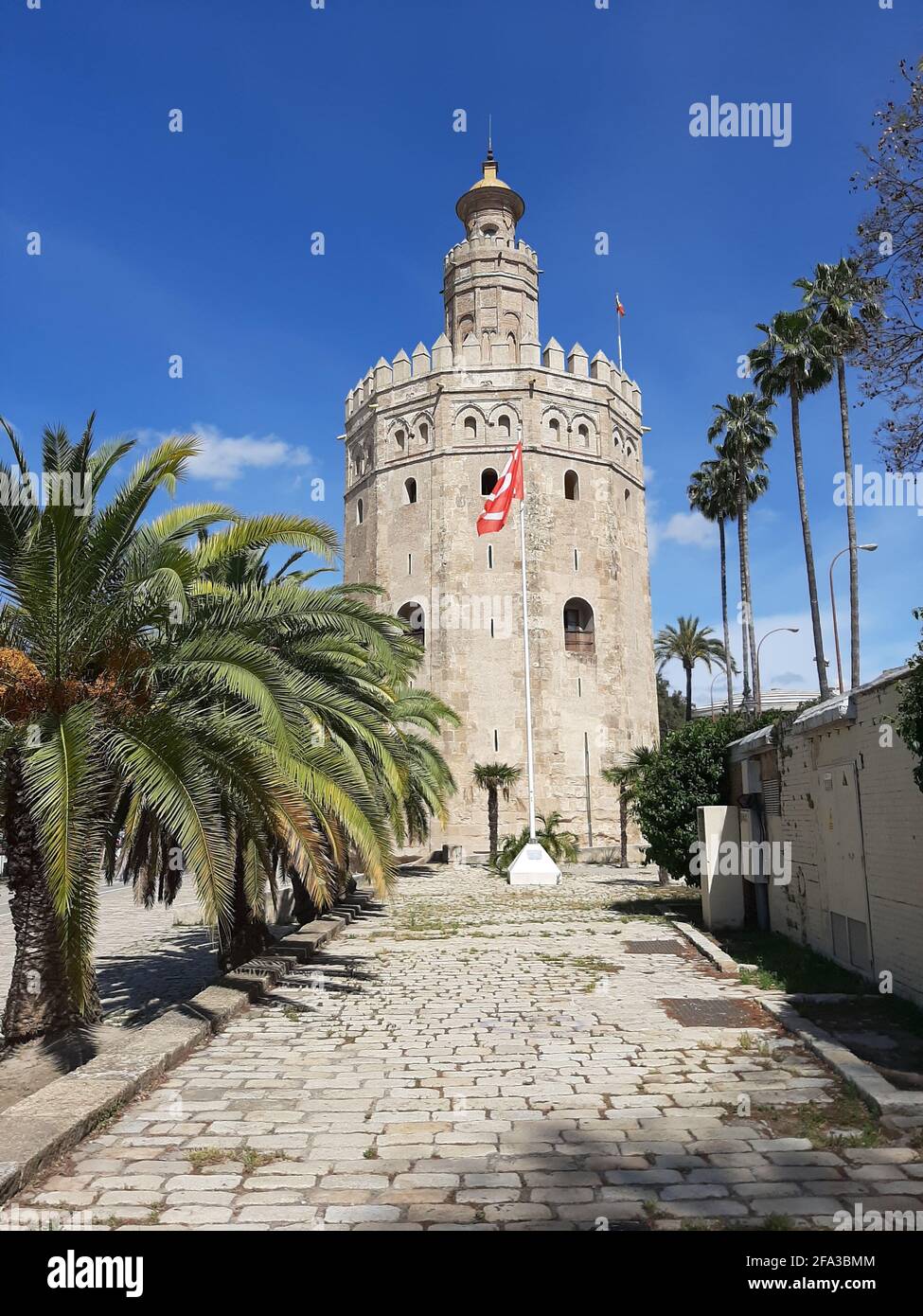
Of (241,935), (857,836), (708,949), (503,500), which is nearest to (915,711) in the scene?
(857,836)

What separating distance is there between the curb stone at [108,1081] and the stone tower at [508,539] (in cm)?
2393

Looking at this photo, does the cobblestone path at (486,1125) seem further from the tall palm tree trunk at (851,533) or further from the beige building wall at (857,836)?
the tall palm tree trunk at (851,533)

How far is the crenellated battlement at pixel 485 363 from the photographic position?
120ft

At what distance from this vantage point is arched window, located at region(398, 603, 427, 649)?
35.3 m

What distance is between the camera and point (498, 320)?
3853cm

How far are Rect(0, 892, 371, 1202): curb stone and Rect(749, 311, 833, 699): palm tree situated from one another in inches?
858

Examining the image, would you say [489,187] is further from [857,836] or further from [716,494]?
[857,836]

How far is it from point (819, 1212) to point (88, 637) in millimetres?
6737

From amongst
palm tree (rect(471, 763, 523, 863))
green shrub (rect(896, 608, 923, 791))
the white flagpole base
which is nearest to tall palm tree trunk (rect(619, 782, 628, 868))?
palm tree (rect(471, 763, 523, 863))

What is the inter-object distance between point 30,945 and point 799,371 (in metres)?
26.5

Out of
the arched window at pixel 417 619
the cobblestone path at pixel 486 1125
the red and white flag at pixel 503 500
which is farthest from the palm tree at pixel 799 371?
the cobblestone path at pixel 486 1125

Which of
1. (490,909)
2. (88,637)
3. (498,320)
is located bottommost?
(490,909)
